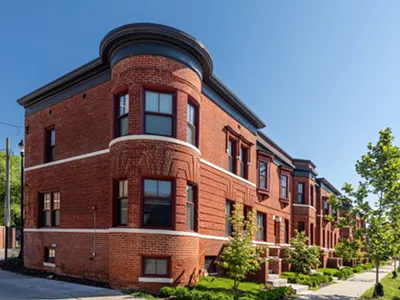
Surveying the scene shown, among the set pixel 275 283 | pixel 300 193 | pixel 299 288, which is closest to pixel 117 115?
pixel 275 283

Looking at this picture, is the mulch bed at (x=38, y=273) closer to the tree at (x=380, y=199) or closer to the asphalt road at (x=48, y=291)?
the asphalt road at (x=48, y=291)

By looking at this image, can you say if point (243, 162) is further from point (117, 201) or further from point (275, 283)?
point (117, 201)

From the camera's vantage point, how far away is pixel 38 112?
1827cm

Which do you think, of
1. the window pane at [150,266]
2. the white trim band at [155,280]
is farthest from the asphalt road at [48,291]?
the window pane at [150,266]

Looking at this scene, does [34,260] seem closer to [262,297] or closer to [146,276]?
[146,276]

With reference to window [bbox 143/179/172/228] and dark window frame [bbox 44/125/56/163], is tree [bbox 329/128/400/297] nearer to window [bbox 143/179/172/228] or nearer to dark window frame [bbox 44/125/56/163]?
window [bbox 143/179/172/228]

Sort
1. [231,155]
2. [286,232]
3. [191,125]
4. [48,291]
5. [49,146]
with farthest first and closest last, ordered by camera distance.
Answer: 1. [286,232]
2. [231,155]
3. [49,146]
4. [191,125]
5. [48,291]

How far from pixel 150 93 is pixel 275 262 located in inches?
392

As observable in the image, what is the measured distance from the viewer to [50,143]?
1759 cm

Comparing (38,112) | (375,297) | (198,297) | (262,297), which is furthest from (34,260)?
(375,297)

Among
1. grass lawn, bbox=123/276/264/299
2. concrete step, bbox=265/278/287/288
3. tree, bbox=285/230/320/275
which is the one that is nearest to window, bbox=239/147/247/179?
tree, bbox=285/230/320/275

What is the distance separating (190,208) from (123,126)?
385 centimetres

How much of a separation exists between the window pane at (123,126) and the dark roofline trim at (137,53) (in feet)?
7.80

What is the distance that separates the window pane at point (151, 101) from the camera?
13047 millimetres
